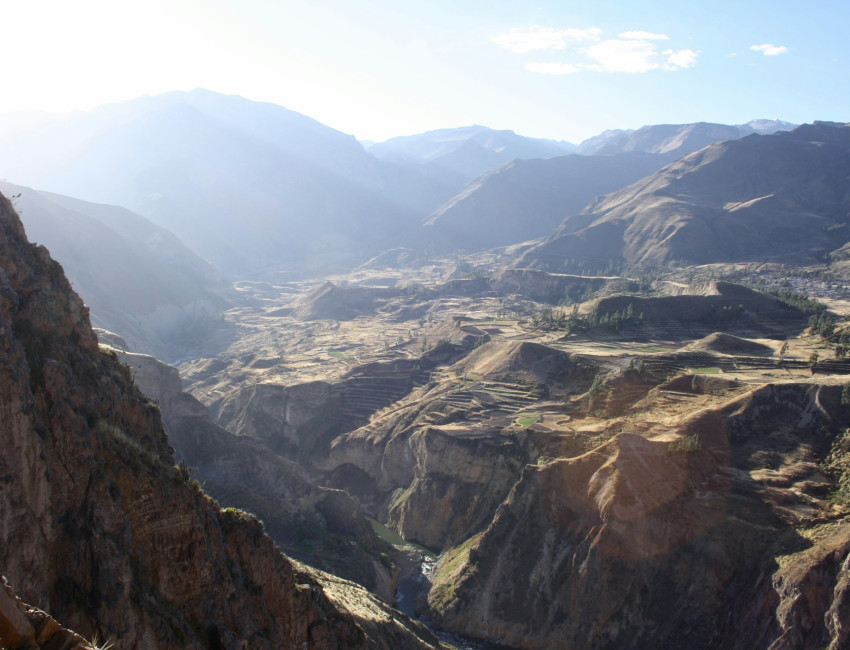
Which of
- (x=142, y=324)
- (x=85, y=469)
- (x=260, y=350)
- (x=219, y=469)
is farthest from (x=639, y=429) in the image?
(x=142, y=324)

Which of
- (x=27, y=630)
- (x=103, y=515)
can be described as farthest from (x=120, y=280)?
(x=27, y=630)

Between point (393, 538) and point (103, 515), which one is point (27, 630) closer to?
point (103, 515)

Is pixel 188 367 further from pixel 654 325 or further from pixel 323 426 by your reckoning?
pixel 654 325

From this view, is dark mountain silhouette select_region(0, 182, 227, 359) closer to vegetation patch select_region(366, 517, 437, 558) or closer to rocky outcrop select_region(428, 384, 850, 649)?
vegetation patch select_region(366, 517, 437, 558)

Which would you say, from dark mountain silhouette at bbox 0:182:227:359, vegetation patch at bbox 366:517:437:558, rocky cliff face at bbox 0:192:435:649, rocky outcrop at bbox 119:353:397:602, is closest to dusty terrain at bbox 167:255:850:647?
vegetation patch at bbox 366:517:437:558

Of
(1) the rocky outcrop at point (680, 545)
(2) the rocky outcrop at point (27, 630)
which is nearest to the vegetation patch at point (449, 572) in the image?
(1) the rocky outcrop at point (680, 545)

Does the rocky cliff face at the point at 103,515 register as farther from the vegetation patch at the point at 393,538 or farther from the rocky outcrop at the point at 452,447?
the vegetation patch at the point at 393,538
